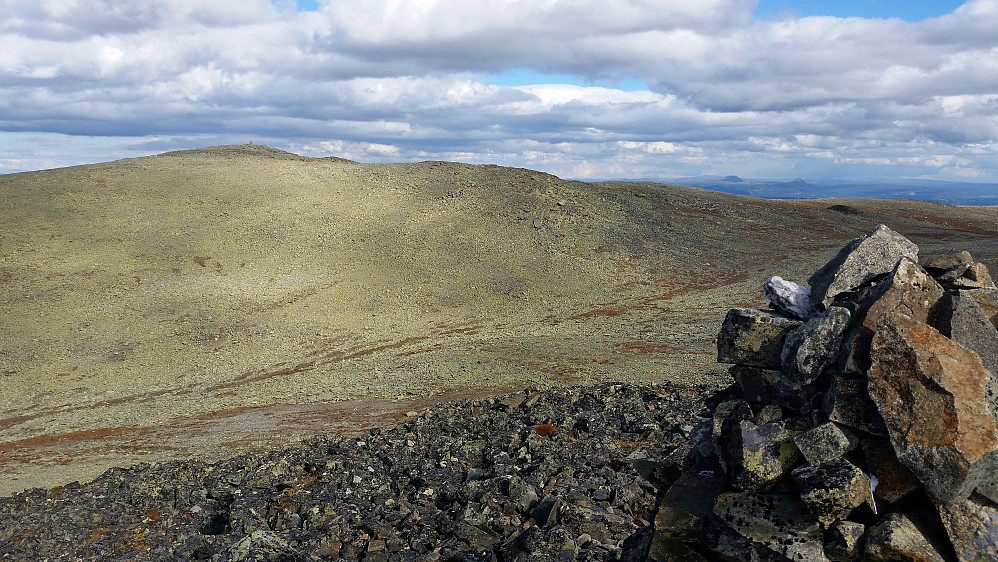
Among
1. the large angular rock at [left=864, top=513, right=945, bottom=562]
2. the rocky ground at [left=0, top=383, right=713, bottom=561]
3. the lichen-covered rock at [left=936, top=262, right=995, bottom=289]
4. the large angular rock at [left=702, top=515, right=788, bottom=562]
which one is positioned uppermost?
the lichen-covered rock at [left=936, top=262, right=995, bottom=289]

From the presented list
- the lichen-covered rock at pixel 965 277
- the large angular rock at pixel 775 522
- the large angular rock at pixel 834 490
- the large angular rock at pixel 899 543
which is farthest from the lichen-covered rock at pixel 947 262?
the large angular rock at pixel 775 522

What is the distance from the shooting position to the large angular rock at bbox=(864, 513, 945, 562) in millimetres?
5895

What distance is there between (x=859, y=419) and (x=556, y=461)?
9.70 m

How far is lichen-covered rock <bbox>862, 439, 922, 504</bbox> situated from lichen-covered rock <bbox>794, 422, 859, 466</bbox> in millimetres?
208

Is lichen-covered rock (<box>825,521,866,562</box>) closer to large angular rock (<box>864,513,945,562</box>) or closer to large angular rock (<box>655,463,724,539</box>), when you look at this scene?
large angular rock (<box>864,513,945,562</box>)

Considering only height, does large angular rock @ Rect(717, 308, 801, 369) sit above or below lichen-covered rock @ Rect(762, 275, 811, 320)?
below

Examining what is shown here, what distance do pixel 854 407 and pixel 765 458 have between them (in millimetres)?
1053

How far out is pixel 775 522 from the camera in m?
6.62

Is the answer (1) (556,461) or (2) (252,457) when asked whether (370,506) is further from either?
(2) (252,457)

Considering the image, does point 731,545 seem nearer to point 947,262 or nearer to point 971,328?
point 971,328

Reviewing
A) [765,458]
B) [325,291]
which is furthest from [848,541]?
[325,291]

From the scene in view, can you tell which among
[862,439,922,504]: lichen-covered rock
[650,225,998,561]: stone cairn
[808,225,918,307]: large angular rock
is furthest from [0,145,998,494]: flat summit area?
[862,439,922,504]: lichen-covered rock

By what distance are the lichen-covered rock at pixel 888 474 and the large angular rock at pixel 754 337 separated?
1570mm

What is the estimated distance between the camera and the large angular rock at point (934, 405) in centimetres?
588
